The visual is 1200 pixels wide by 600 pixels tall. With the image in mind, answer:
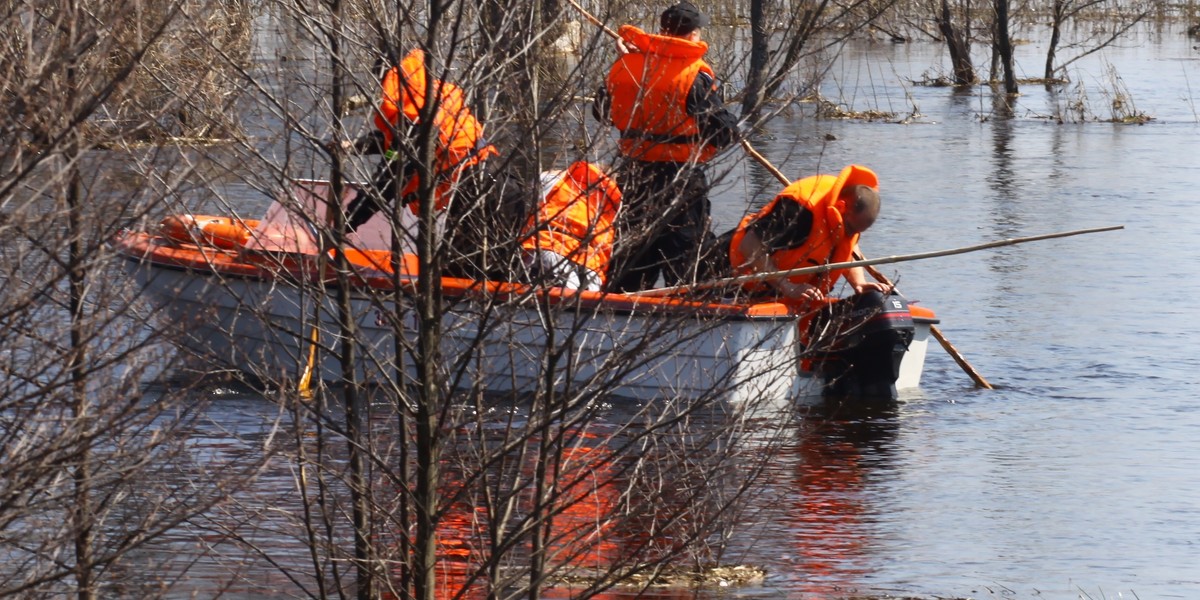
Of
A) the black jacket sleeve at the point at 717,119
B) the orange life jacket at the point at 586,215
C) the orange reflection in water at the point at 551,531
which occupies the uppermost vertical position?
the black jacket sleeve at the point at 717,119

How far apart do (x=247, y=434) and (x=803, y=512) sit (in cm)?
257

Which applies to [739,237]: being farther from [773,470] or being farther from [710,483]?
[710,483]

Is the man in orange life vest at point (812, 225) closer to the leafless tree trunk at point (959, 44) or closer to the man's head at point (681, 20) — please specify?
the man's head at point (681, 20)

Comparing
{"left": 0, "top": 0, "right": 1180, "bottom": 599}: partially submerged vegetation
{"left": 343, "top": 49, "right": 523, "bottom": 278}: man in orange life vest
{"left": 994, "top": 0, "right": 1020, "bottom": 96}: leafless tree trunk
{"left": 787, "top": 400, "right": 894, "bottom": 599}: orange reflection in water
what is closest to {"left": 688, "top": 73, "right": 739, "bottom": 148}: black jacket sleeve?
{"left": 0, "top": 0, "right": 1180, "bottom": 599}: partially submerged vegetation

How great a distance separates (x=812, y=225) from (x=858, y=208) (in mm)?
259

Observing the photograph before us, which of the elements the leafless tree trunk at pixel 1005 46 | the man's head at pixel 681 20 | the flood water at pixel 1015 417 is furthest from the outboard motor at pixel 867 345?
the leafless tree trunk at pixel 1005 46

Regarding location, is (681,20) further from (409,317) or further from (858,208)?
(409,317)

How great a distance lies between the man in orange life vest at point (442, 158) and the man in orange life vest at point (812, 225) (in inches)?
161

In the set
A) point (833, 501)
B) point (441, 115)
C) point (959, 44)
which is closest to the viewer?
point (441, 115)

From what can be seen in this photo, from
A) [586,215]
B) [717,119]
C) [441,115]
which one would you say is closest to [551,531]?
[586,215]

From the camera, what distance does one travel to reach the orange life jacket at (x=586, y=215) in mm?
4406

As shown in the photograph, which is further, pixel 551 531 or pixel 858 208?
pixel 858 208

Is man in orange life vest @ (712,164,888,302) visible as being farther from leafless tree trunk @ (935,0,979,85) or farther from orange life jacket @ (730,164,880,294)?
leafless tree trunk @ (935,0,979,85)

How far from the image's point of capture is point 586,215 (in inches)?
195
